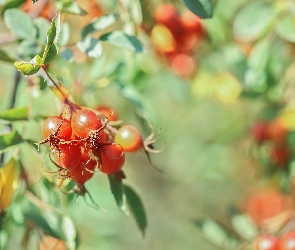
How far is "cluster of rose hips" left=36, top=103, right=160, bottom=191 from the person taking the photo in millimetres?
1086

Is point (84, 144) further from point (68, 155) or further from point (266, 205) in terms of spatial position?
point (266, 205)

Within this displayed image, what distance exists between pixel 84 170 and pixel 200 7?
15.7 inches

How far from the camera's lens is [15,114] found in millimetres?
1235

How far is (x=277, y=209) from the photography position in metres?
2.79

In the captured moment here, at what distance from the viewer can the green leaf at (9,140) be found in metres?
1.22

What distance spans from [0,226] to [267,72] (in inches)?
36.5

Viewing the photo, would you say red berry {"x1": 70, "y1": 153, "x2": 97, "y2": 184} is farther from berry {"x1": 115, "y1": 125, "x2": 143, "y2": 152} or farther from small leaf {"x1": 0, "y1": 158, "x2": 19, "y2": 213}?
small leaf {"x1": 0, "y1": 158, "x2": 19, "y2": 213}

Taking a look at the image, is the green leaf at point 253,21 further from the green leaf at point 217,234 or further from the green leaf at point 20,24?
the green leaf at point 20,24

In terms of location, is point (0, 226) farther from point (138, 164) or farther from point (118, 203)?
point (138, 164)

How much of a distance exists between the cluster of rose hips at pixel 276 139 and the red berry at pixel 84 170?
3.00 feet

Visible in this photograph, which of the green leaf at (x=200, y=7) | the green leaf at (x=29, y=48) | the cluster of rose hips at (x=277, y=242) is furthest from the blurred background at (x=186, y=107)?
the green leaf at (x=200, y=7)

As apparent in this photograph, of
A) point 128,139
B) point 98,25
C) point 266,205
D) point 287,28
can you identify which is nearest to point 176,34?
point 287,28

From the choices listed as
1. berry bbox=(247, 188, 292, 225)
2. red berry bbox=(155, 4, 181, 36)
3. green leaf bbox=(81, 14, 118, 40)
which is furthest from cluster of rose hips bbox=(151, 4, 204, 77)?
berry bbox=(247, 188, 292, 225)

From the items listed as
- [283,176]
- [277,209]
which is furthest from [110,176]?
[277,209]
